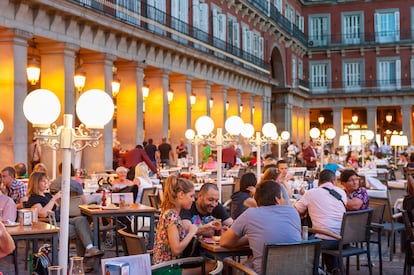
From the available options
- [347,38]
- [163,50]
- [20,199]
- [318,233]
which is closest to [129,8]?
[163,50]

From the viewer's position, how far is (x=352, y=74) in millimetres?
49844

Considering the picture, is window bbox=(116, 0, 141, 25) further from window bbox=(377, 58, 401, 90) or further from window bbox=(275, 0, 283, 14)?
window bbox=(377, 58, 401, 90)

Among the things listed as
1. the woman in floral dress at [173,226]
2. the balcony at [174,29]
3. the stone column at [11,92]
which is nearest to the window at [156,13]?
the balcony at [174,29]

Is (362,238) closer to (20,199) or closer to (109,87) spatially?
(20,199)

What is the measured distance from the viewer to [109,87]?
1953cm

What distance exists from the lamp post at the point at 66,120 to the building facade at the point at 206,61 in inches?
370

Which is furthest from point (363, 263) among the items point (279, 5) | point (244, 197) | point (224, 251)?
point (279, 5)

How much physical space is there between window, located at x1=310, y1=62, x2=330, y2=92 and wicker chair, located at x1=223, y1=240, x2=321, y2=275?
150ft

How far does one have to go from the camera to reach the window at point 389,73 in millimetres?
48469

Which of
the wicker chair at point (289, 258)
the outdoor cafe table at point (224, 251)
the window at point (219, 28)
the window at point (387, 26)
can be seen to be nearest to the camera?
the wicker chair at point (289, 258)

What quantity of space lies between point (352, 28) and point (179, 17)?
1051 inches

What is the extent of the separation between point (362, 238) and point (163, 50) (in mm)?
16736

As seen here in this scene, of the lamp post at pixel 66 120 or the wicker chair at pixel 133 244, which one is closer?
the lamp post at pixel 66 120

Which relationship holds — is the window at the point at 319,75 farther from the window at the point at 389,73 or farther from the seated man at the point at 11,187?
the seated man at the point at 11,187
